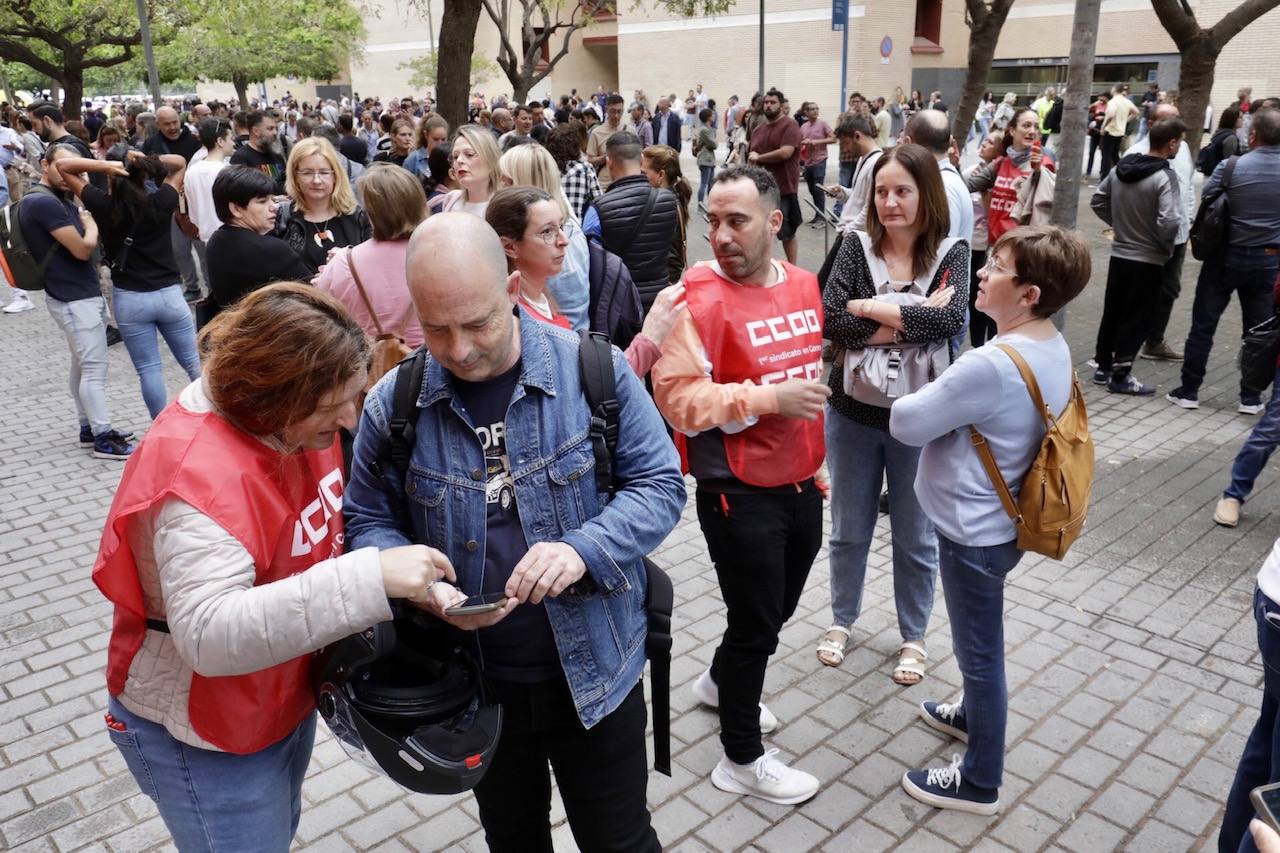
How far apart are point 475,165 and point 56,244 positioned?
3.01 m

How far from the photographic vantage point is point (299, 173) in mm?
5367

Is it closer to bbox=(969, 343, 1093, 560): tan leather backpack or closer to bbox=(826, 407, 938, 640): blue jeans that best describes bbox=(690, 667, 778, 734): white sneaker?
bbox=(826, 407, 938, 640): blue jeans

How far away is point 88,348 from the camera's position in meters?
6.53

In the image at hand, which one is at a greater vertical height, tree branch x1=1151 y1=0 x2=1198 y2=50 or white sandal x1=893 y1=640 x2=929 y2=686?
tree branch x1=1151 y1=0 x2=1198 y2=50

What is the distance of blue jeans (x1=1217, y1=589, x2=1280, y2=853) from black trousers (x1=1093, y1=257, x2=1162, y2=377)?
5.51 m

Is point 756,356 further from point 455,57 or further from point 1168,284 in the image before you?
point 455,57

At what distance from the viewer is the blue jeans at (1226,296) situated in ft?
22.4

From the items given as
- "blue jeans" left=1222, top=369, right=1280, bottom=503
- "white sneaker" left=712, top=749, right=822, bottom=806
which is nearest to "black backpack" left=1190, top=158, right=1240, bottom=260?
"blue jeans" left=1222, top=369, right=1280, bottom=503

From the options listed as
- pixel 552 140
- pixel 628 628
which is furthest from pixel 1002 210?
pixel 628 628

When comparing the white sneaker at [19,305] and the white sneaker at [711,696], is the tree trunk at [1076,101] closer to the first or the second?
the white sneaker at [711,696]

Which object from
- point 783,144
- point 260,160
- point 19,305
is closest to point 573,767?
point 260,160

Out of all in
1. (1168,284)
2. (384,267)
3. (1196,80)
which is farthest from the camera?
(1196,80)

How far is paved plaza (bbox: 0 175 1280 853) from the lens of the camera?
3.24m

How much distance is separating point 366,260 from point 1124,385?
241 inches
